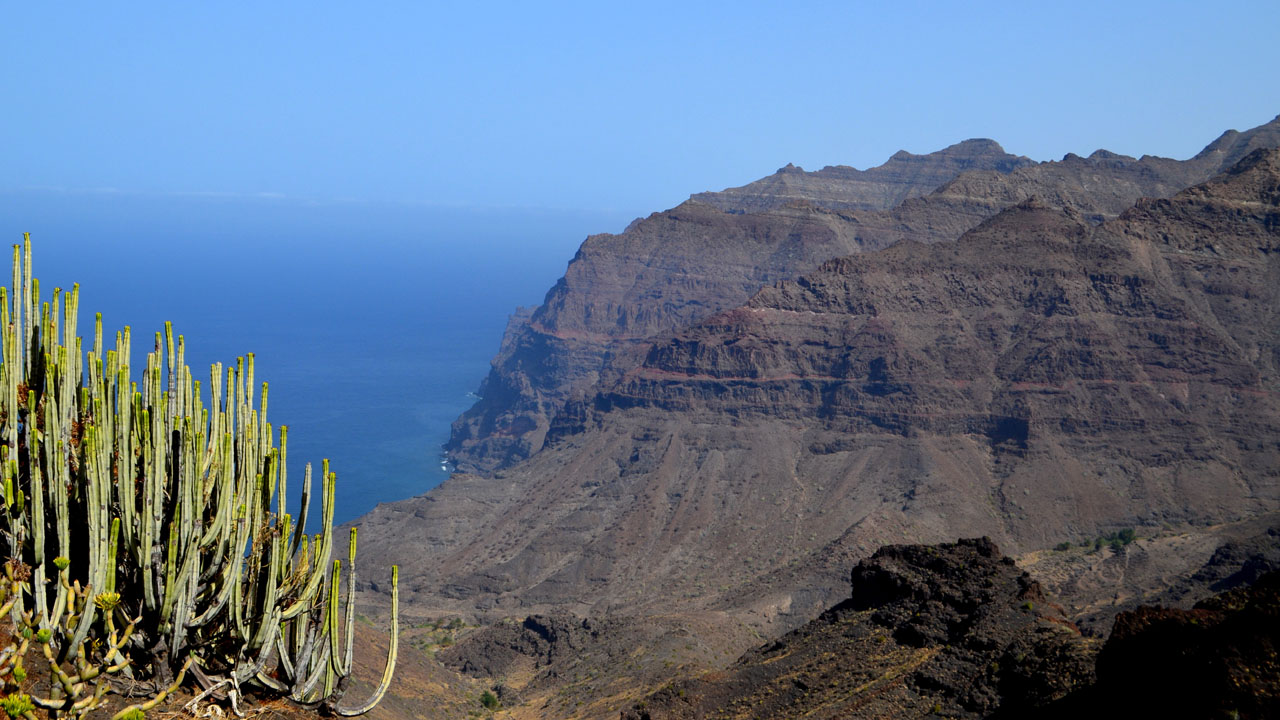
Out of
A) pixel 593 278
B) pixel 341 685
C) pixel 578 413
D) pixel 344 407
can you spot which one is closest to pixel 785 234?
pixel 593 278

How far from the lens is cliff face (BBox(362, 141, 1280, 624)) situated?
287 feet

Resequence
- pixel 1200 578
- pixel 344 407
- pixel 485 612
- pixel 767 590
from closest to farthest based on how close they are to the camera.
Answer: pixel 1200 578
pixel 767 590
pixel 485 612
pixel 344 407

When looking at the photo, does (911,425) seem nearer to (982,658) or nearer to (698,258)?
(982,658)

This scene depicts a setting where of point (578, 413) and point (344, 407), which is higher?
point (578, 413)

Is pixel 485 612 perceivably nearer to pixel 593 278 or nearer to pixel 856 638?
pixel 856 638

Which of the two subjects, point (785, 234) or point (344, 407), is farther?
point (344, 407)

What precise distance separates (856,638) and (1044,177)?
133563 millimetres

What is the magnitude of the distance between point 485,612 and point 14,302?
67580 millimetres

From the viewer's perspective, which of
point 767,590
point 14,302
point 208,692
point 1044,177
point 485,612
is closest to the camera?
point 208,692

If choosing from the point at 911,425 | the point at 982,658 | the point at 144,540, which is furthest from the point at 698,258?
the point at 144,540

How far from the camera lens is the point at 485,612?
271 feet

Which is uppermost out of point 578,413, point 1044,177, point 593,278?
point 1044,177

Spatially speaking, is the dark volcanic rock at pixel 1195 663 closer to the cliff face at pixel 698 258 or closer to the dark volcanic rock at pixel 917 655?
the dark volcanic rock at pixel 917 655

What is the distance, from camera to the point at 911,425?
100438mm
